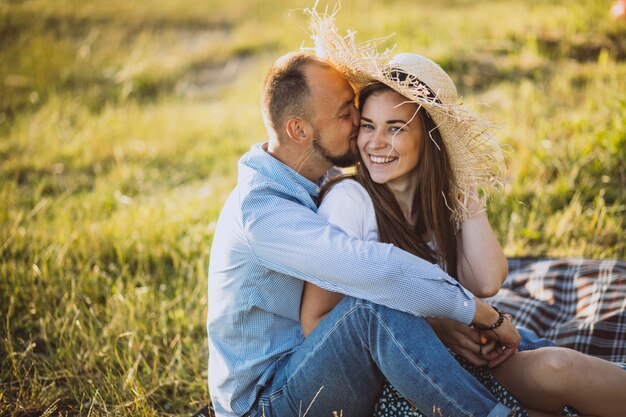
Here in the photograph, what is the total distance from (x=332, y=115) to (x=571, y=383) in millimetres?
1700

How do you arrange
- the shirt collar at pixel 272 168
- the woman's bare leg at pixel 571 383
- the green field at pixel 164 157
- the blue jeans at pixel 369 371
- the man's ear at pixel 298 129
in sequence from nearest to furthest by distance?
1. the blue jeans at pixel 369 371
2. the woman's bare leg at pixel 571 383
3. the shirt collar at pixel 272 168
4. the man's ear at pixel 298 129
5. the green field at pixel 164 157

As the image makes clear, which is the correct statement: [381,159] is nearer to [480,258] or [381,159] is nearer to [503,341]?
[480,258]

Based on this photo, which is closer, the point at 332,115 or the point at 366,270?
the point at 366,270

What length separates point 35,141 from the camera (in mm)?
7723

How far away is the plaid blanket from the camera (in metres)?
3.47

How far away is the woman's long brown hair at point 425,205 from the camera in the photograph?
3018mm

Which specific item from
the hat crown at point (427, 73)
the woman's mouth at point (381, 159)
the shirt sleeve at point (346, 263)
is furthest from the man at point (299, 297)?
the hat crown at point (427, 73)

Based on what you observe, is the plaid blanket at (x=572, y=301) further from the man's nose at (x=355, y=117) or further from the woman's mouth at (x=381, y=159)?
the man's nose at (x=355, y=117)

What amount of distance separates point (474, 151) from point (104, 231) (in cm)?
319

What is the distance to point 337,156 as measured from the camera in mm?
3168

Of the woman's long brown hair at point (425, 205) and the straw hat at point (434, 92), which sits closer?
the straw hat at point (434, 92)

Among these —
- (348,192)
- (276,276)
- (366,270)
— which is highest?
(348,192)

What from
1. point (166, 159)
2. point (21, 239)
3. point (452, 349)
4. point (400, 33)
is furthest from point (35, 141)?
point (452, 349)

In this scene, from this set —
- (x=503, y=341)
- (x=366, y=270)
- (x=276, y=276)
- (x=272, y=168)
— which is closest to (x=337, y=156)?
(x=272, y=168)
